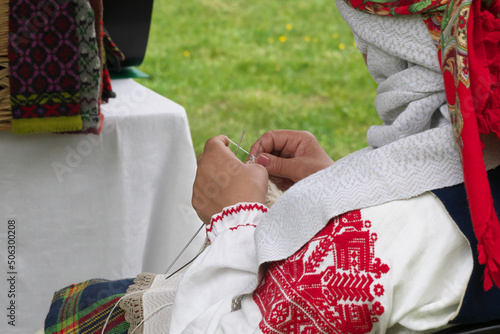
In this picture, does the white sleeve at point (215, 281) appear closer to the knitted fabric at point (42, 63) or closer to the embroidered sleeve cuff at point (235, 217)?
the embroidered sleeve cuff at point (235, 217)

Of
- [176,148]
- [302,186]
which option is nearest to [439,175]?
[302,186]

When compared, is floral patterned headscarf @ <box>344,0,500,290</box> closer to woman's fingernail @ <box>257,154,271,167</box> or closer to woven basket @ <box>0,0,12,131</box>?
woman's fingernail @ <box>257,154,271,167</box>

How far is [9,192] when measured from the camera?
1.53 meters

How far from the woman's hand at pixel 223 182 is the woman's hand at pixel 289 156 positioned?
0.36 ft

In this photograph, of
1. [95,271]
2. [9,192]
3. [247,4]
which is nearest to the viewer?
[9,192]

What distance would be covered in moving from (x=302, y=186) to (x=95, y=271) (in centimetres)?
101

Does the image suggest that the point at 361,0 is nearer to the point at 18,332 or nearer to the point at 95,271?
the point at 95,271

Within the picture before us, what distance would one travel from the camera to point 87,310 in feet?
3.50

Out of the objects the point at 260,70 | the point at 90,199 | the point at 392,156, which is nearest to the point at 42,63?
the point at 90,199

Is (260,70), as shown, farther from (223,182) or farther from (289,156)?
(223,182)

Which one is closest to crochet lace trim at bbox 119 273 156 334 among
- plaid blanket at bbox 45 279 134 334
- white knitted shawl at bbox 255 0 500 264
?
plaid blanket at bbox 45 279 134 334

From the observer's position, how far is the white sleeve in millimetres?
862

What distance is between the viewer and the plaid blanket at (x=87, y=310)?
3.41 feet

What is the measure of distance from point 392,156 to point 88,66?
832 millimetres
